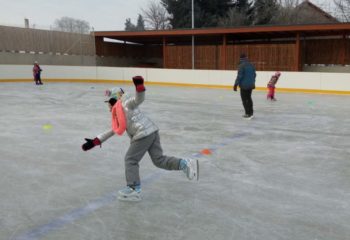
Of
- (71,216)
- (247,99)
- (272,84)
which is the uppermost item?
(272,84)

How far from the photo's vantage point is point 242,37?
Answer: 23859 mm

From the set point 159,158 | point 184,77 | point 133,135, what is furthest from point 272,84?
point 133,135

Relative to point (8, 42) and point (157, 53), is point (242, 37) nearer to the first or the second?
point (157, 53)

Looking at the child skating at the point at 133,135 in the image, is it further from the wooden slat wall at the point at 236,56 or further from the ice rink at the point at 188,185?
the wooden slat wall at the point at 236,56

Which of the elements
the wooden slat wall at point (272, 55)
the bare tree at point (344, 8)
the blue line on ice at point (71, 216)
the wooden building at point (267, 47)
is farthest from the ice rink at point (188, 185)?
the bare tree at point (344, 8)

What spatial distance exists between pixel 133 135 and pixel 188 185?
3.23ft

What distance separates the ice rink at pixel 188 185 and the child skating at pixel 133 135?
0.79 feet

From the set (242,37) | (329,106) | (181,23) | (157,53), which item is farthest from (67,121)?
(181,23)

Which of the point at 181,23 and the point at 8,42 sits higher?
the point at 181,23

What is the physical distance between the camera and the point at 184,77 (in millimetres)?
20297

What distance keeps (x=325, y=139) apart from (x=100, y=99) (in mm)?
8609

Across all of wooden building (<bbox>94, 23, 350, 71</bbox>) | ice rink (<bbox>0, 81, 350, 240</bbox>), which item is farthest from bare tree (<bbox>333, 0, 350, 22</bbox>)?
ice rink (<bbox>0, 81, 350, 240</bbox>)

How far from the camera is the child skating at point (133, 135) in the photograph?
3.57m

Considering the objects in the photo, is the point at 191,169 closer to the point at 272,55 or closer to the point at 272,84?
the point at 272,84
